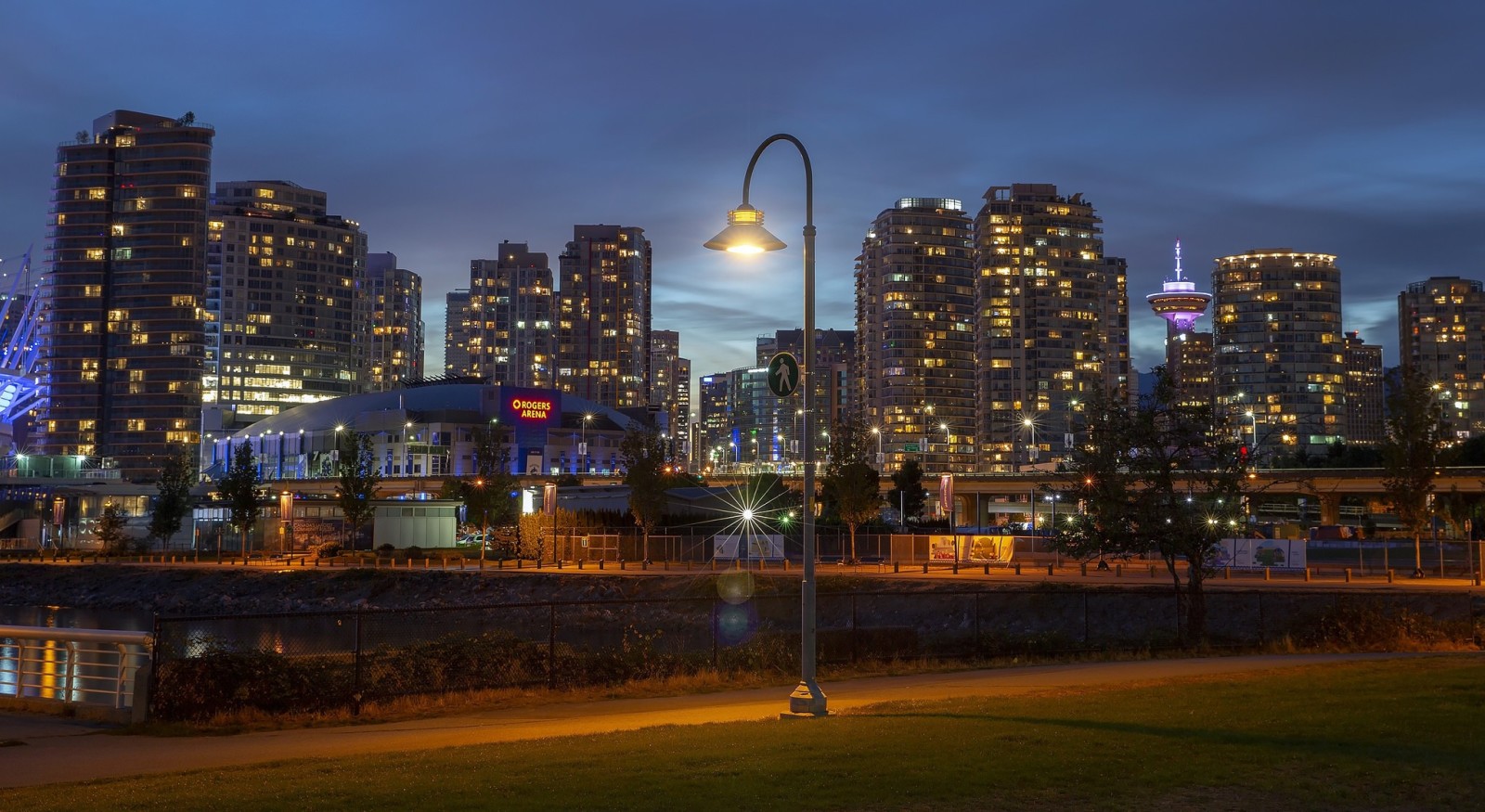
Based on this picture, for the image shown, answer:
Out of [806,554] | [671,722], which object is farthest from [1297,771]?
[671,722]

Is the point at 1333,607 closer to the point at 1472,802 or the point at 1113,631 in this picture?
the point at 1113,631

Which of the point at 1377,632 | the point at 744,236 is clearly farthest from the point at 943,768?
the point at 1377,632

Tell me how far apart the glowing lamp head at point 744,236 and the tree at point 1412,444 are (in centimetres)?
4766

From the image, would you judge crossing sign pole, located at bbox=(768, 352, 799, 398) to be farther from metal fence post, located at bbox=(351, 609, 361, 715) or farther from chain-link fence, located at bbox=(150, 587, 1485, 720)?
metal fence post, located at bbox=(351, 609, 361, 715)

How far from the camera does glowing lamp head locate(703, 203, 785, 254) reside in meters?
18.3

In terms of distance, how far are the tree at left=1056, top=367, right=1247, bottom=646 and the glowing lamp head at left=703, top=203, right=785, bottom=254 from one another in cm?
1926

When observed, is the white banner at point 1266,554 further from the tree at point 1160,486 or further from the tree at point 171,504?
the tree at point 171,504

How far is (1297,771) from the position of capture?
1372cm

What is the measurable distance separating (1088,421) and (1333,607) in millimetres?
8686

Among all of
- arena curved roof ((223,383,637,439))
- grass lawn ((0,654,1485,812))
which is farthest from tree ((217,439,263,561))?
grass lawn ((0,654,1485,812))

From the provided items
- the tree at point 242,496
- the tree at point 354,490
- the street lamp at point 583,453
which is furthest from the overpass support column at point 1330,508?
the tree at point 242,496

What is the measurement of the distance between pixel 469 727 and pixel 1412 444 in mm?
51927

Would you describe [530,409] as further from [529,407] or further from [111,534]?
[111,534]

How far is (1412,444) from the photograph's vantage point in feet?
184
